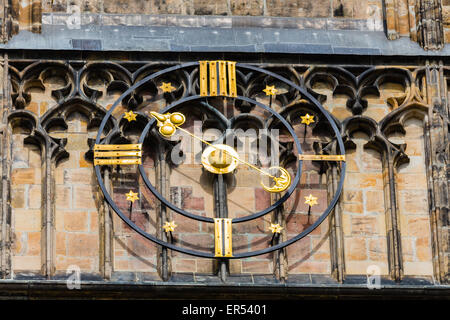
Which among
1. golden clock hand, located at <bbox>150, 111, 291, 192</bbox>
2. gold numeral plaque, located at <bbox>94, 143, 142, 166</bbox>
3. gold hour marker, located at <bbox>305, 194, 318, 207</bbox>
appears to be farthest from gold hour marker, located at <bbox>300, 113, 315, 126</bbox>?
gold numeral plaque, located at <bbox>94, 143, 142, 166</bbox>

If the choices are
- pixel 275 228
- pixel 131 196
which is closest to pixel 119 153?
pixel 131 196

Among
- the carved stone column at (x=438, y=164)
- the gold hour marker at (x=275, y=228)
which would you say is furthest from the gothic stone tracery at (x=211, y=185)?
the gold hour marker at (x=275, y=228)

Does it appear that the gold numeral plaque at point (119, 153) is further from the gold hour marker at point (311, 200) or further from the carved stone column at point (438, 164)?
the carved stone column at point (438, 164)

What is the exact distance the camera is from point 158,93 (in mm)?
19062

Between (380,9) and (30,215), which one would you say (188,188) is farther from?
(380,9)

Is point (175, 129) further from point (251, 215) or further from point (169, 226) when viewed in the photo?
point (251, 215)

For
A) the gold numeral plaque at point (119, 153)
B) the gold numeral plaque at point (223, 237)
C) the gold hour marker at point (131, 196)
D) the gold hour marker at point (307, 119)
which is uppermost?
the gold hour marker at point (307, 119)

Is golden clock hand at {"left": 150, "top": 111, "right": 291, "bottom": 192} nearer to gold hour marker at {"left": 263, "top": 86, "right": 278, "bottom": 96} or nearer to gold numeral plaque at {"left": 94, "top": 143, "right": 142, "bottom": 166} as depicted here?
gold numeral plaque at {"left": 94, "top": 143, "right": 142, "bottom": 166}

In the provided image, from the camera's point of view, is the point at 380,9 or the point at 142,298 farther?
the point at 380,9

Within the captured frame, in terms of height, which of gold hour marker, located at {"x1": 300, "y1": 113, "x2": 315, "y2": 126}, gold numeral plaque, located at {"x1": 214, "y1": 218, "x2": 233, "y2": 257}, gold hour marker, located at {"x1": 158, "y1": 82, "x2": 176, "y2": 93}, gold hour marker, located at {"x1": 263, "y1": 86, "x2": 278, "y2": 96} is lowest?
gold numeral plaque, located at {"x1": 214, "y1": 218, "x2": 233, "y2": 257}

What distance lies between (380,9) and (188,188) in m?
2.76

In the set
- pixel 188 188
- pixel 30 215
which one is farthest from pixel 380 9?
pixel 30 215

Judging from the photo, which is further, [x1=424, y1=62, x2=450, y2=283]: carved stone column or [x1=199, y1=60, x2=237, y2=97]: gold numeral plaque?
[x1=199, y1=60, x2=237, y2=97]: gold numeral plaque
